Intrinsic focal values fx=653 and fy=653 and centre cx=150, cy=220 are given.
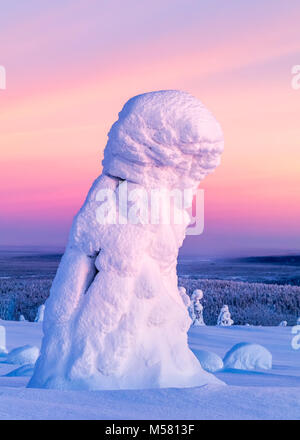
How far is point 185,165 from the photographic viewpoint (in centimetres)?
604

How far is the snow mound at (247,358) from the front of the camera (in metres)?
9.02

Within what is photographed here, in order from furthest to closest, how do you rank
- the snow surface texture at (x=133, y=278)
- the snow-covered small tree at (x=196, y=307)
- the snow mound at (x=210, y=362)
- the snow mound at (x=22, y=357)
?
the snow-covered small tree at (x=196, y=307) < the snow mound at (x=22, y=357) < the snow mound at (x=210, y=362) < the snow surface texture at (x=133, y=278)

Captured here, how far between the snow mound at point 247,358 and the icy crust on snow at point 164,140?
3728 mm

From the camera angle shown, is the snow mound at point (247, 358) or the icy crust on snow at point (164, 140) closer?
the icy crust on snow at point (164, 140)

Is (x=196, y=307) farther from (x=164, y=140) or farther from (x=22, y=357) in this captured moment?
(x=164, y=140)

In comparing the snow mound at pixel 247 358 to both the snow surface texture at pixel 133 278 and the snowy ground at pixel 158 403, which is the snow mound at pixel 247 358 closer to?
the snow surface texture at pixel 133 278

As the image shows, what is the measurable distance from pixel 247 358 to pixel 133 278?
3.80 m

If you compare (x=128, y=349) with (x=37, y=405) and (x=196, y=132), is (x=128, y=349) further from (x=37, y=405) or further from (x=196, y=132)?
(x=196, y=132)

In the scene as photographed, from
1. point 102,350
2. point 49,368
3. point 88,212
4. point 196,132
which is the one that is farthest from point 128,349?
point 196,132

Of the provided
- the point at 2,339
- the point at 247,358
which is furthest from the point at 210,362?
the point at 2,339

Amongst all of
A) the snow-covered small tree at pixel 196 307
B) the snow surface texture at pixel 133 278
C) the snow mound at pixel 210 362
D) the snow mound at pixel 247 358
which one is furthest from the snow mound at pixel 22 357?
the snow-covered small tree at pixel 196 307

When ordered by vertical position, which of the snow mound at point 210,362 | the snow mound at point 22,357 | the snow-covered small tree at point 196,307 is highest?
the snow mound at point 210,362

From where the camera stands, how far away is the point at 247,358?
30.0ft

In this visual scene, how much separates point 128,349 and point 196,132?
80.2 inches
